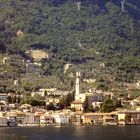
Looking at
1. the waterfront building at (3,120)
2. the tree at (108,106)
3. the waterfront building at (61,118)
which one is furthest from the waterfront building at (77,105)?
the waterfront building at (3,120)

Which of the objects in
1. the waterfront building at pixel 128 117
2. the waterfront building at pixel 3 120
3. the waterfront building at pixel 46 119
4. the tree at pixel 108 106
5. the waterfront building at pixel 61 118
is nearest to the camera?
the waterfront building at pixel 3 120

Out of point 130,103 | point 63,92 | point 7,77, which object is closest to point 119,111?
point 130,103

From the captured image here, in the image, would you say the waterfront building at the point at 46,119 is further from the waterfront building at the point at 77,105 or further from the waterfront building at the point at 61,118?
the waterfront building at the point at 77,105

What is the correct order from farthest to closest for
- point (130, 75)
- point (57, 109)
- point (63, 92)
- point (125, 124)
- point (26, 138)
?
1. point (130, 75)
2. point (63, 92)
3. point (57, 109)
4. point (125, 124)
5. point (26, 138)

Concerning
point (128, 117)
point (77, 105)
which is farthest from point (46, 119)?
point (128, 117)

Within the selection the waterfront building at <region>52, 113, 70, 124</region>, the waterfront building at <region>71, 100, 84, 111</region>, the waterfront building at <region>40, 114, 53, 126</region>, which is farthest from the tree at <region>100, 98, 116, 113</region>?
the waterfront building at <region>40, 114, 53, 126</region>

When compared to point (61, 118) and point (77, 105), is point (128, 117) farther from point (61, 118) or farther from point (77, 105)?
point (77, 105)

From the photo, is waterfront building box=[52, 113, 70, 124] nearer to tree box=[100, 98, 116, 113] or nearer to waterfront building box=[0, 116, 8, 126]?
waterfront building box=[0, 116, 8, 126]

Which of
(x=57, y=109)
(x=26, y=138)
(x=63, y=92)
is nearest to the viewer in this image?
(x=26, y=138)

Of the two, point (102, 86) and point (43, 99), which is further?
point (102, 86)

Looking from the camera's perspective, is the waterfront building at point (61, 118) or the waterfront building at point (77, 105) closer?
the waterfront building at point (61, 118)

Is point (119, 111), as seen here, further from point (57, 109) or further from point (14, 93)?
point (14, 93)
